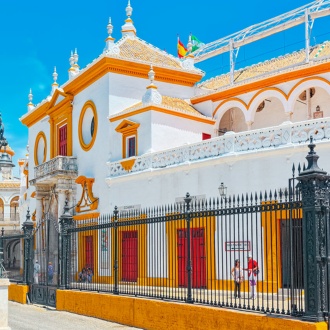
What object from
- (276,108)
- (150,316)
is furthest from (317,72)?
(150,316)

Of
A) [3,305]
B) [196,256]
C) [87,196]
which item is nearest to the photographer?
[3,305]

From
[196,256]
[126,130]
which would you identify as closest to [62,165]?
[126,130]

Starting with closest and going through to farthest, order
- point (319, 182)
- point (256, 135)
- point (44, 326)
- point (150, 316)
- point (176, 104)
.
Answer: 1. point (319, 182)
2. point (150, 316)
3. point (44, 326)
4. point (256, 135)
5. point (176, 104)

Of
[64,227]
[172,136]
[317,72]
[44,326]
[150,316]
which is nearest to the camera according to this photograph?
[150,316]

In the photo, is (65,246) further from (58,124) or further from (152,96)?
(58,124)

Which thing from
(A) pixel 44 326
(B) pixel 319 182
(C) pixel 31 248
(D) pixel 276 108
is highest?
(D) pixel 276 108

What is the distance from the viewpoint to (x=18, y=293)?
20094 millimetres

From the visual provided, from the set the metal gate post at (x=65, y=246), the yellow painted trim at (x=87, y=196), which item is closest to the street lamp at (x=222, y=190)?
the metal gate post at (x=65, y=246)

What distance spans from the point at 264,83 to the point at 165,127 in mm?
4399

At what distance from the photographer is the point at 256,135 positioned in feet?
62.2

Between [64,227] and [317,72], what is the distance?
38.1 feet

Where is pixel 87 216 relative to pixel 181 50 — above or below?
below

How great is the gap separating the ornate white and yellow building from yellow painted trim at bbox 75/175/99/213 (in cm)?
5

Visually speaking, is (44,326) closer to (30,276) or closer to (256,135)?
(30,276)
